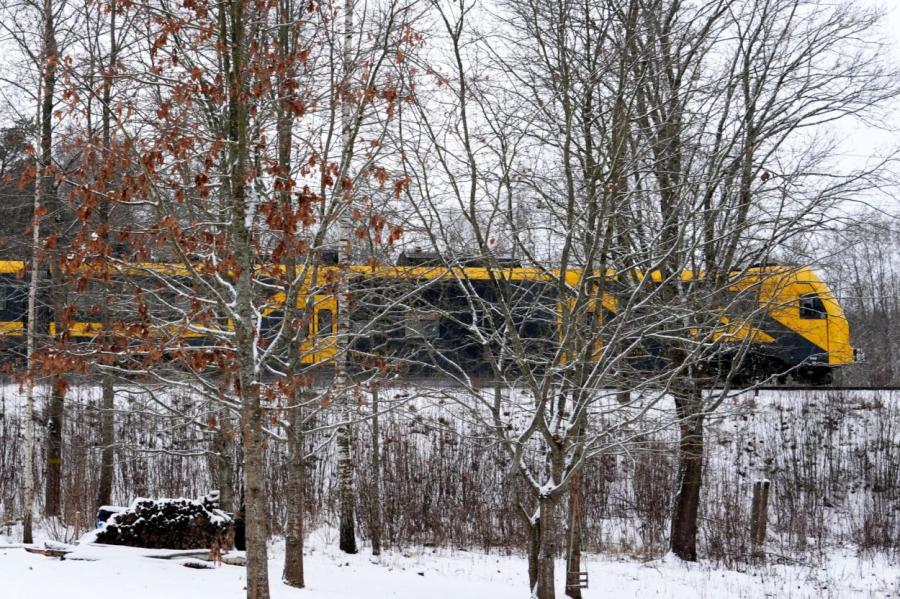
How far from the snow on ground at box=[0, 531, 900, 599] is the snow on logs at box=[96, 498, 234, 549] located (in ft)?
0.99

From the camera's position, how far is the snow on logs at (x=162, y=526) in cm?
1005

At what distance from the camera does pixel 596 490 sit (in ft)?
47.8

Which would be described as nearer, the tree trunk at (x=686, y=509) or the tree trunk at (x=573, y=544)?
the tree trunk at (x=573, y=544)

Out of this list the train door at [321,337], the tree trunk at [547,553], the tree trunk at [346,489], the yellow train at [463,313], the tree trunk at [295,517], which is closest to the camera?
the yellow train at [463,313]

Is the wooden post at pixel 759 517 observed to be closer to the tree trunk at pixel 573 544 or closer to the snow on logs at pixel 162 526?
Answer: the tree trunk at pixel 573 544

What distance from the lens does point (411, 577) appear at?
1120cm

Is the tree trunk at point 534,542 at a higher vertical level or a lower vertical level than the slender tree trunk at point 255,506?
lower

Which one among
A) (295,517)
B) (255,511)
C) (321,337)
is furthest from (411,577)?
(255,511)

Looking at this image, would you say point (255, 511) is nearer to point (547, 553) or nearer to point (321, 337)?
point (547, 553)

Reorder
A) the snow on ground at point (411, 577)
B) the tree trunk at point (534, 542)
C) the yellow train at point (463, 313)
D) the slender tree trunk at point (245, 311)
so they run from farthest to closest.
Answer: the snow on ground at point (411, 577) < the tree trunk at point (534, 542) < the yellow train at point (463, 313) < the slender tree trunk at point (245, 311)

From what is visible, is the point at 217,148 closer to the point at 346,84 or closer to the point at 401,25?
the point at 346,84

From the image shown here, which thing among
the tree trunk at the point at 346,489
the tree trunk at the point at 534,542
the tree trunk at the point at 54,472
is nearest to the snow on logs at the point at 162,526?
the tree trunk at the point at 346,489

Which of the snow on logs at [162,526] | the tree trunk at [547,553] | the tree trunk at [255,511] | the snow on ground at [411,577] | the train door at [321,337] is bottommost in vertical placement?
the snow on ground at [411,577]

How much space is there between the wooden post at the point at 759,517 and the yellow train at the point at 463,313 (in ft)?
6.40
